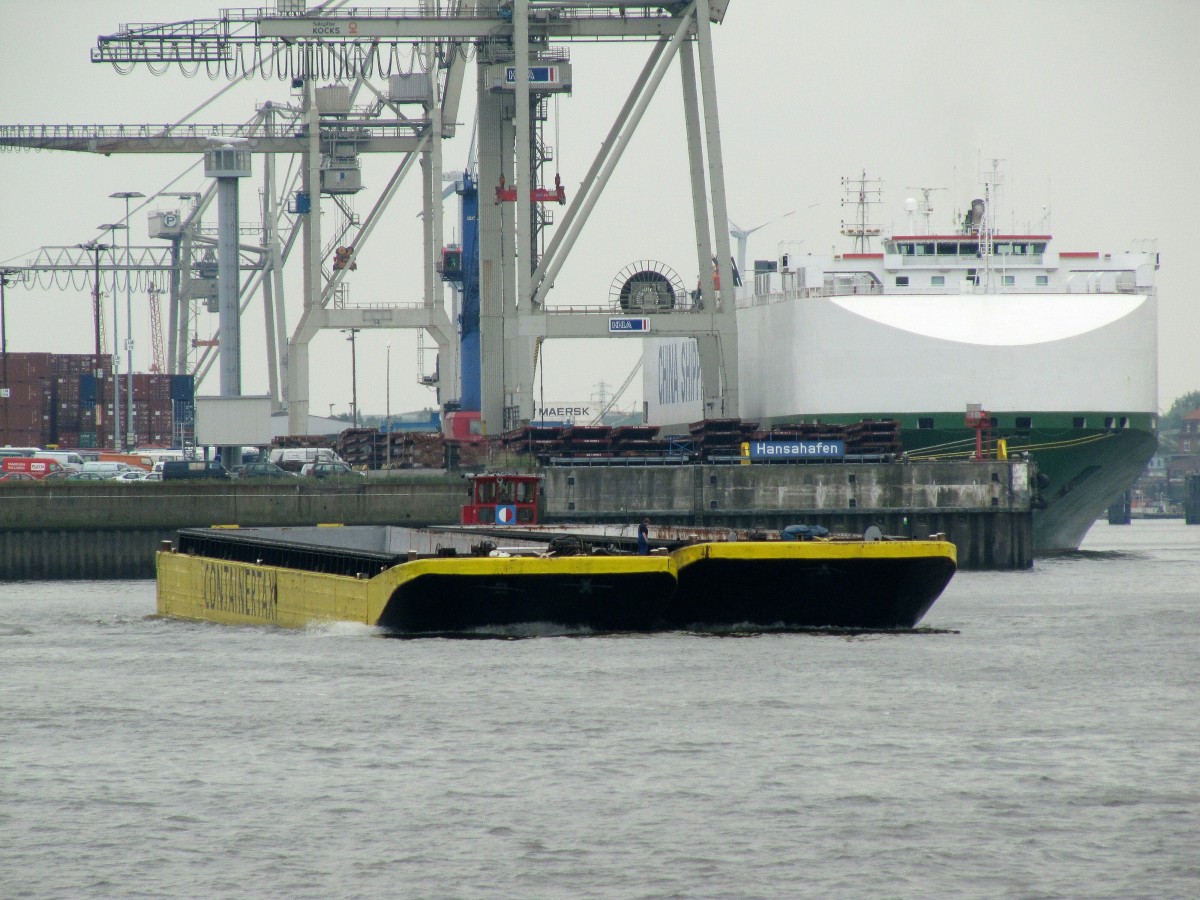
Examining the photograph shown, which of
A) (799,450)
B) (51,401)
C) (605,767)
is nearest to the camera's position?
(605,767)

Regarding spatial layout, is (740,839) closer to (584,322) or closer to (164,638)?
(164,638)

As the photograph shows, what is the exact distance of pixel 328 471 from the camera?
2842 inches

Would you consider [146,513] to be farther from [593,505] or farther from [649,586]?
[649,586]

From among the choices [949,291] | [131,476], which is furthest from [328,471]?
[949,291]

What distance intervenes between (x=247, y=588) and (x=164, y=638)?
11.8 feet

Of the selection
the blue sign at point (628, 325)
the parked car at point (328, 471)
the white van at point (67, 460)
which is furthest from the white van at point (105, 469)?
the blue sign at point (628, 325)

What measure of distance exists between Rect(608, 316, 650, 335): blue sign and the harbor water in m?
32.7

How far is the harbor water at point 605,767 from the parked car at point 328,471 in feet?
108

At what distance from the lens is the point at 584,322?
→ 224 feet

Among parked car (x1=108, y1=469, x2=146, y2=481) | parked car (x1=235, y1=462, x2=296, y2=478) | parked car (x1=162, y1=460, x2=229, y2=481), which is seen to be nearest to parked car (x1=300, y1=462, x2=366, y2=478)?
parked car (x1=235, y1=462, x2=296, y2=478)

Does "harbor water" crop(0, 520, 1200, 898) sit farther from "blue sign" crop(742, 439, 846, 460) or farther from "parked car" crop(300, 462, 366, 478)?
"parked car" crop(300, 462, 366, 478)

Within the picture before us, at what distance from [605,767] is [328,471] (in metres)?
51.0

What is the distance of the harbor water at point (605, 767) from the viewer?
17797 mm

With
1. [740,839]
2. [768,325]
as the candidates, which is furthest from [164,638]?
[768,325]
